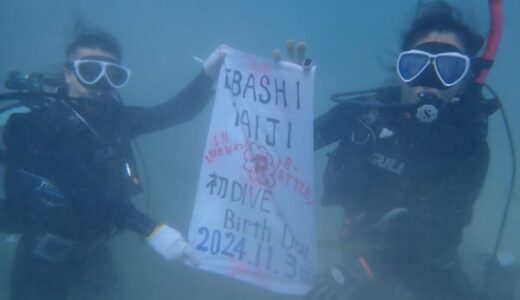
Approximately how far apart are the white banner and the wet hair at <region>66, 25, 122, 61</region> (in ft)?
4.67

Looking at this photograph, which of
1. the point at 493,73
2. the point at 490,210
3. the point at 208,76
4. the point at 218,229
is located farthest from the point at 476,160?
the point at 493,73

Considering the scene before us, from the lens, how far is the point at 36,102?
4000 millimetres

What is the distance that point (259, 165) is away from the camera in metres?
3.63

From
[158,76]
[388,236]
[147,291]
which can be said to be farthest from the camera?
[158,76]

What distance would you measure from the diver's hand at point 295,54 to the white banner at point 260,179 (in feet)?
0.18

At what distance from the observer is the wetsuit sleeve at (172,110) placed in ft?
14.3

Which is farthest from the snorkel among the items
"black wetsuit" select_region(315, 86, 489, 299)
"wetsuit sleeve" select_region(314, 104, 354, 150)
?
"wetsuit sleeve" select_region(314, 104, 354, 150)

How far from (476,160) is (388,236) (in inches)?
36.0

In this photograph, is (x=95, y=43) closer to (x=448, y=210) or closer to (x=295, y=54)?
(x=295, y=54)

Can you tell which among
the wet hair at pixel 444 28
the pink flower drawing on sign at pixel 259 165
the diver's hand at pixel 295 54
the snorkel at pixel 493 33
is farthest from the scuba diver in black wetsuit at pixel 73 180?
the snorkel at pixel 493 33

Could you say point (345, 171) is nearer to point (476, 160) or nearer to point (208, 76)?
point (476, 160)

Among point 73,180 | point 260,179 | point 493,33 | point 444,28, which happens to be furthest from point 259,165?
point 493,33

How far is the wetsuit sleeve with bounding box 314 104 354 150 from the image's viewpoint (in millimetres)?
4070

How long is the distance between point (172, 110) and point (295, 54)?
1.43m
